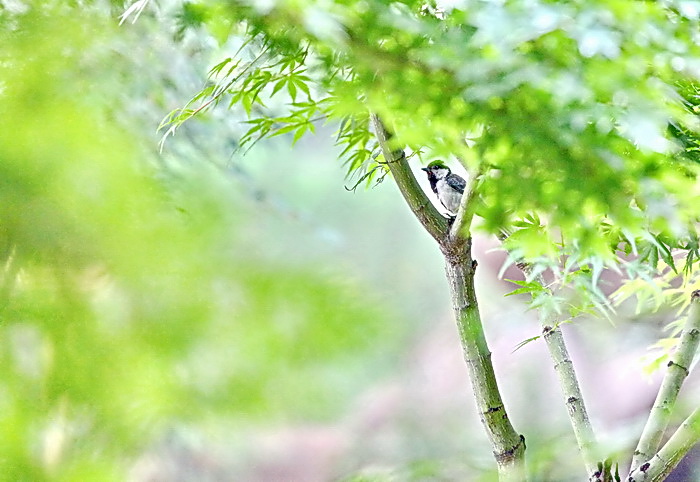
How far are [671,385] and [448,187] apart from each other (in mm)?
448

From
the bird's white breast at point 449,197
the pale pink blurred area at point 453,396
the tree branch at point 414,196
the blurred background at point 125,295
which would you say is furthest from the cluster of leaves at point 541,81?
the pale pink blurred area at point 453,396

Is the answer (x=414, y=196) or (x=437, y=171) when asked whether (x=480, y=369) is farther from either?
(x=437, y=171)

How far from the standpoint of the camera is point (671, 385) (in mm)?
737

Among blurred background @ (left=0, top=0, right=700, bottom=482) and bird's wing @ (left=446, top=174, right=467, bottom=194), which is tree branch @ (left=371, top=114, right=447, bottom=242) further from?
bird's wing @ (left=446, top=174, right=467, bottom=194)

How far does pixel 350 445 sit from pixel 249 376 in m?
1.21

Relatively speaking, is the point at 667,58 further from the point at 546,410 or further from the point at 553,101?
the point at 546,410

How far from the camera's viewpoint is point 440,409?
1.63m

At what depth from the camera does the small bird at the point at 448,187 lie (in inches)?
41.8

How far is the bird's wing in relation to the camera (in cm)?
107

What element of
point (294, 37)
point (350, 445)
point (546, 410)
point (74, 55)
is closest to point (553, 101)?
point (294, 37)

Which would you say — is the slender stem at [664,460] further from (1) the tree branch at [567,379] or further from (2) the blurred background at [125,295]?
(2) the blurred background at [125,295]

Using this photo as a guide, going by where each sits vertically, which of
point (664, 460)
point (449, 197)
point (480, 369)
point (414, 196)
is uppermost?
point (449, 197)

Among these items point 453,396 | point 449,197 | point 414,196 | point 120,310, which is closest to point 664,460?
point 414,196

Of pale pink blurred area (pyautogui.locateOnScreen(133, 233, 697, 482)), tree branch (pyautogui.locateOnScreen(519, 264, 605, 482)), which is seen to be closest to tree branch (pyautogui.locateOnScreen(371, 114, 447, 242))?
tree branch (pyautogui.locateOnScreen(519, 264, 605, 482))
